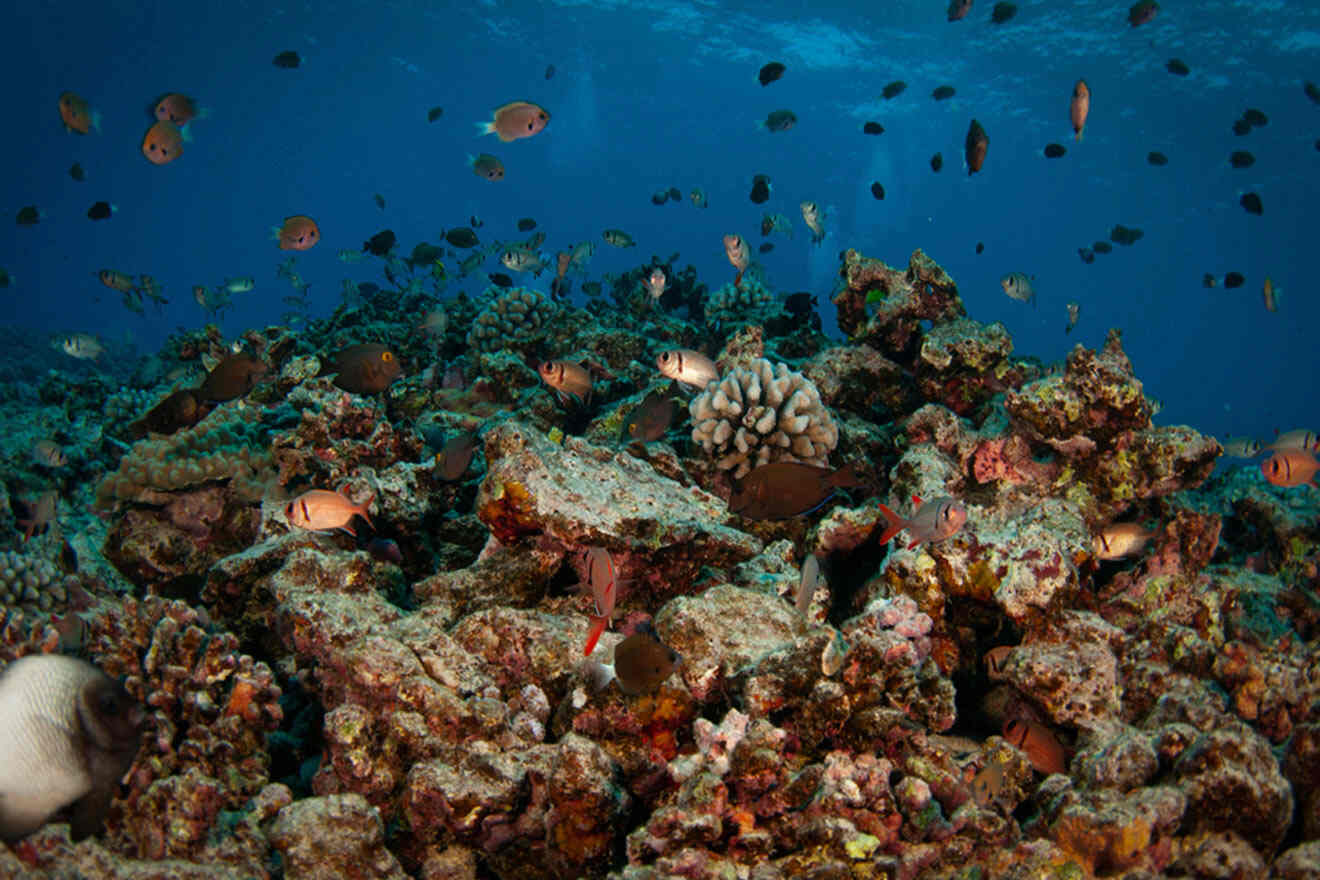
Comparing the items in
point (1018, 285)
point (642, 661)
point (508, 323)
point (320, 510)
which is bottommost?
point (508, 323)

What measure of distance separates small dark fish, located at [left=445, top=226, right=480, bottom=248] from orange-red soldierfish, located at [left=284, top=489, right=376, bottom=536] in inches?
342

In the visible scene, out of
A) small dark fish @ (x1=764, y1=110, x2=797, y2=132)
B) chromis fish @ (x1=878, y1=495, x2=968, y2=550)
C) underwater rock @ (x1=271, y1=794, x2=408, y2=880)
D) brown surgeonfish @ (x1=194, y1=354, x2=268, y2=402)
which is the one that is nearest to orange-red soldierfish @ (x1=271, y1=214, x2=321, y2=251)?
brown surgeonfish @ (x1=194, y1=354, x2=268, y2=402)

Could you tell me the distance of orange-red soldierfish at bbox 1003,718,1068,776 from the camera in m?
3.30

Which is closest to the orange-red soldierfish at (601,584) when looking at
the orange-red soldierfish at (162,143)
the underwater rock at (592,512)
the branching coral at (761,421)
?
the underwater rock at (592,512)

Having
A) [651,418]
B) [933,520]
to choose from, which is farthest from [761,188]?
[933,520]

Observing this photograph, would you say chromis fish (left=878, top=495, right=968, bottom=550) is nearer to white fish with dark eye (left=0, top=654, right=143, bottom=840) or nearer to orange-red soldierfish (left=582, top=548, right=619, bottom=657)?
orange-red soldierfish (left=582, top=548, right=619, bottom=657)

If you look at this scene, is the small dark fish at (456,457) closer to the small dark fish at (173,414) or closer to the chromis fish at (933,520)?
the small dark fish at (173,414)

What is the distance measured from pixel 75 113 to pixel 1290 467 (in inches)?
601

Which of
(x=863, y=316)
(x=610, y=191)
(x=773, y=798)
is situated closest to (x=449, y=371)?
(x=863, y=316)

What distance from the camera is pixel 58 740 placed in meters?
2.06

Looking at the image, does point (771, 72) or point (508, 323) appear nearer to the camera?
point (508, 323)

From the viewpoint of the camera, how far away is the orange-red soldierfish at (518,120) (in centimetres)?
721

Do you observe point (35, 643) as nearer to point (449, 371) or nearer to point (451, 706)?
point (451, 706)

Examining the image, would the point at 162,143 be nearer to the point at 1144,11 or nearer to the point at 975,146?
the point at 975,146
